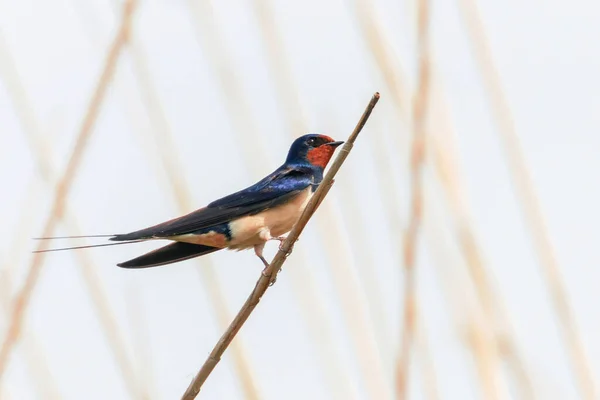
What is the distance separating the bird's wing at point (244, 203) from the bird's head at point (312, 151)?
0.05 metres

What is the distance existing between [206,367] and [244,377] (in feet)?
1.93

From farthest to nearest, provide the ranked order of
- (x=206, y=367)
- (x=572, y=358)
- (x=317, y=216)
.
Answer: (x=317, y=216) < (x=572, y=358) < (x=206, y=367)

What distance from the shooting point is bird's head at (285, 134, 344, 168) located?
7.25ft

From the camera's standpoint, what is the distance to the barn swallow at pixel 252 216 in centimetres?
173

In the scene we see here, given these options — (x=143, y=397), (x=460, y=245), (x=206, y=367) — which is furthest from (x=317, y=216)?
(x=206, y=367)

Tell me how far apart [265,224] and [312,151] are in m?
0.32

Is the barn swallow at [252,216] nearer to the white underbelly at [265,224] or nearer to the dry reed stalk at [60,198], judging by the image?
the white underbelly at [265,224]

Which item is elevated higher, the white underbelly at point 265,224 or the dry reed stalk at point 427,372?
the white underbelly at point 265,224

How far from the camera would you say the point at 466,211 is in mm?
1611

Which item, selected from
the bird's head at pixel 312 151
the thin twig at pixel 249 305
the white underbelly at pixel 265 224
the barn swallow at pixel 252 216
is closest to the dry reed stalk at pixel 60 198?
the barn swallow at pixel 252 216

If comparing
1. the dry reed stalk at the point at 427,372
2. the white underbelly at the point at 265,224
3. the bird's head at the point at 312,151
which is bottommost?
the dry reed stalk at the point at 427,372

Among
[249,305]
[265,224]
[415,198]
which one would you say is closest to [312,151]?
[265,224]

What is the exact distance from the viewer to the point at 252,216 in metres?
1.96

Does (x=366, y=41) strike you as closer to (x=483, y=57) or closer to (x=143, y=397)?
(x=483, y=57)
